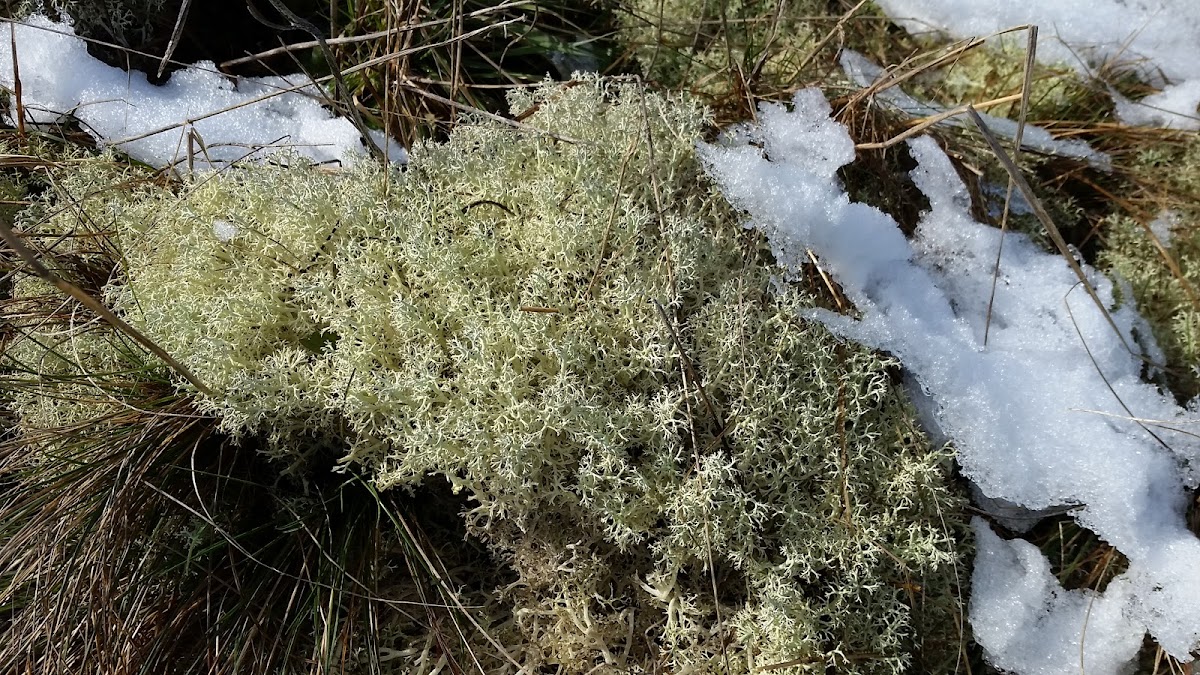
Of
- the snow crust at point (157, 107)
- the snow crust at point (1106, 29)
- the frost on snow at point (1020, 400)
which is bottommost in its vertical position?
the frost on snow at point (1020, 400)

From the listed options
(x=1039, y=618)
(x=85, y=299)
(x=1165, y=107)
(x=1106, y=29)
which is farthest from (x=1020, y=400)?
(x=85, y=299)

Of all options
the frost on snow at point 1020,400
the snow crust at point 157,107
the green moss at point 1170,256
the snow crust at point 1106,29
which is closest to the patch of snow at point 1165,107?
the snow crust at point 1106,29

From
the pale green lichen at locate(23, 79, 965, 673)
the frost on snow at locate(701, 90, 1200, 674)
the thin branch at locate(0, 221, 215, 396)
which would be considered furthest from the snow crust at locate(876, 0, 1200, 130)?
the thin branch at locate(0, 221, 215, 396)

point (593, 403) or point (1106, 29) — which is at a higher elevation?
point (1106, 29)

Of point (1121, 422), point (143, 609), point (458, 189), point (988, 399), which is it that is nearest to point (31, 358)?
point (143, 609)

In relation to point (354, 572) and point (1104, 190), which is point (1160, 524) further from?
point (354, 572)

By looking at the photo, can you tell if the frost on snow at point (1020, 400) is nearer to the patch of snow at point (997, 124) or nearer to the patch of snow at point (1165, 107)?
→ the patch of snow at point (997, 124)

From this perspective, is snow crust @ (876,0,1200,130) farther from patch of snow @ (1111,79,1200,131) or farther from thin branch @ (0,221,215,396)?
thin branch @ (0,221,215,396)

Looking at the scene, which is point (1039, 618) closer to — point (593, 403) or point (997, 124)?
point (593, 403)
